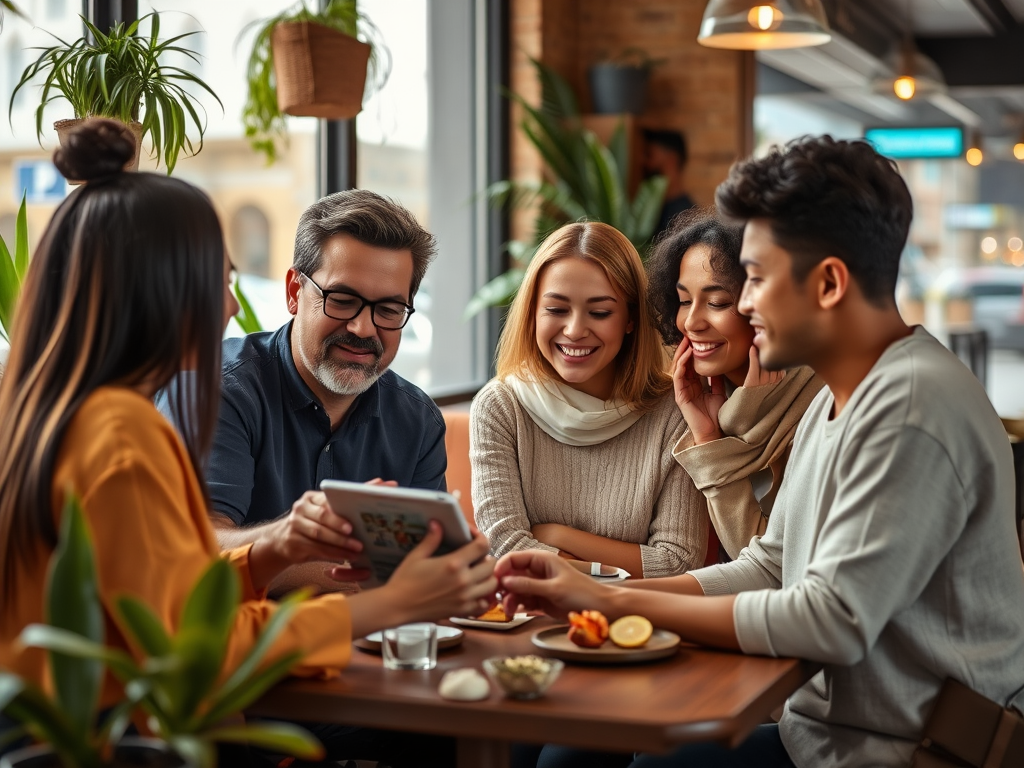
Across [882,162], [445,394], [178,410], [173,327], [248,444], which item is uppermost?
[882,162]

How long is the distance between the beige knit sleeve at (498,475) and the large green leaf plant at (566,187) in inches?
104

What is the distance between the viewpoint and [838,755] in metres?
1.85

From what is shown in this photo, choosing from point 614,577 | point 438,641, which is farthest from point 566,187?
point 438,641

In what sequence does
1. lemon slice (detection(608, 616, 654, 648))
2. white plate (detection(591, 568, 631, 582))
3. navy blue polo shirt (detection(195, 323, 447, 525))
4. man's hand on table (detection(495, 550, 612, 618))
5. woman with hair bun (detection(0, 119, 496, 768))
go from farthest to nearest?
navy blue polo shirt (detection(195, 323, 447, 525)) → white plate (detection(591, 568, 631, 582)) → man's hand on table (detection(495, 550, 612, 618)) → lemon slice (detection(608, 616, 654, 648)) → woman with hair bun (detection(0, 119, 496, 768))

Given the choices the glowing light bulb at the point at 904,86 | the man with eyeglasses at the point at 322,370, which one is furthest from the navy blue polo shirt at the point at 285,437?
the glowing light bulb at the point at 904,86

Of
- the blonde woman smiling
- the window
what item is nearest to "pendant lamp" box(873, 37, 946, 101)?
the window

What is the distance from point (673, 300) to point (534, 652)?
117 cm

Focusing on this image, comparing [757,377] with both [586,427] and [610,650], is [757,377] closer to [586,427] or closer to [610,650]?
[586,427]

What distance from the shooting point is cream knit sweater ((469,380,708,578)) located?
267 centimetres

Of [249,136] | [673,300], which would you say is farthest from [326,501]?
[249,136]

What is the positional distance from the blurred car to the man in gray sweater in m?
7.32

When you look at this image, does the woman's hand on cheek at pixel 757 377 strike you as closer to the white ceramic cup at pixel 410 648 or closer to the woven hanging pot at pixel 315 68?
the white ceramic cup at pixel 410 648

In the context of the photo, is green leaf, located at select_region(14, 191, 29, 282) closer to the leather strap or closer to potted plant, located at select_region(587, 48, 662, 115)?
the leather strap

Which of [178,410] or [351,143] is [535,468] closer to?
[178,410]
